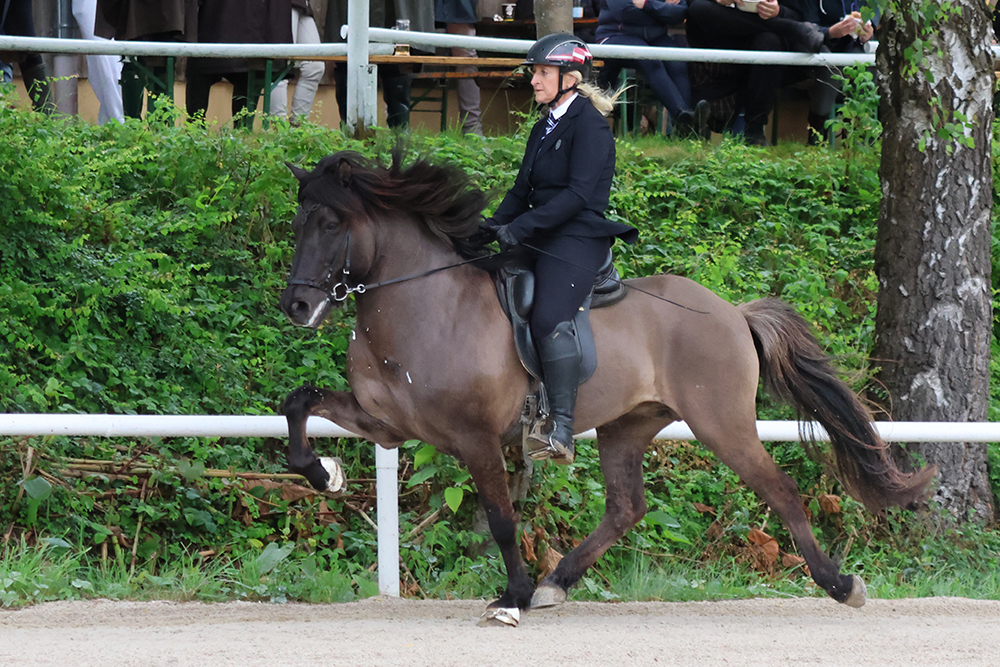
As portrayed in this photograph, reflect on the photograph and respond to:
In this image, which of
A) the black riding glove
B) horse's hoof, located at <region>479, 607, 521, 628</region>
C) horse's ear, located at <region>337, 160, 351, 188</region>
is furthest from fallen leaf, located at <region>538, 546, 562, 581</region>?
horse's ear, located at <region>337, 160, 351, 188</region>

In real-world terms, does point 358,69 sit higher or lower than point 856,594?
higher

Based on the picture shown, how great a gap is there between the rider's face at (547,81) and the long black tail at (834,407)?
4.70ft

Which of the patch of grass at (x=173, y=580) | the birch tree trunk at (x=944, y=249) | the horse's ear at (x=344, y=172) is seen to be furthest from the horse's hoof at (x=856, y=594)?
the horse's ear at (x=344, y=172)

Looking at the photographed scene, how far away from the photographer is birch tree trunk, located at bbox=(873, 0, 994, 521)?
6.89m

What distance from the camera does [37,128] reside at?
7219 millimetres

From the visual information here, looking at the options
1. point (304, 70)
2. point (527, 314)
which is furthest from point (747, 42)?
point (527, 314)

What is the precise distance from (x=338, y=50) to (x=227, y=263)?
1870 millimetres

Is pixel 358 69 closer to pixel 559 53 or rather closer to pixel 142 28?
pixel 142 28

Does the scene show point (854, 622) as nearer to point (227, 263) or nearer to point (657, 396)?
point (657, 396)

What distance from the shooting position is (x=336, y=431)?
17.2ft

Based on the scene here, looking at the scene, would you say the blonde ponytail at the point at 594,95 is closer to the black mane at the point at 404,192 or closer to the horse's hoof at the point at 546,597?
the black mane at the point at 404,192

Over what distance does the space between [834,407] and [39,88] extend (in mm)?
5783

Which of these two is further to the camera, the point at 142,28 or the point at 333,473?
the point at 142,28

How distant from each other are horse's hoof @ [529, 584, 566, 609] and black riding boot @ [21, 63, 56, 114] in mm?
5160
